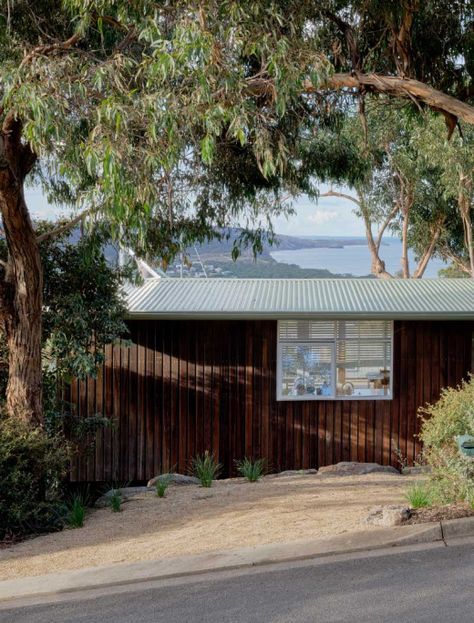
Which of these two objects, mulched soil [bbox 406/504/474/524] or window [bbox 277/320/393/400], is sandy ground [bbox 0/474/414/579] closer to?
mulched soil [bbox 406/504/474/524]

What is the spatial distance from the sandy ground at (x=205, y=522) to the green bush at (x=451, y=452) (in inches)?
29.7

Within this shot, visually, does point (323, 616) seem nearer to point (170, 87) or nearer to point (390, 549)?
point (390, 549)

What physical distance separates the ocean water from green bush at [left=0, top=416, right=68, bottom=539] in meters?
18.8

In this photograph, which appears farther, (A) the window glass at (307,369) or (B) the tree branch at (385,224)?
(B) the tree branch at (385,224)

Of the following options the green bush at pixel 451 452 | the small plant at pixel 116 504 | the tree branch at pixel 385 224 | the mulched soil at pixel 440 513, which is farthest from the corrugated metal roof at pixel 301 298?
A: the tree branch at pixel 385 224

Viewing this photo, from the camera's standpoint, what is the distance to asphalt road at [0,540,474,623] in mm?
5262

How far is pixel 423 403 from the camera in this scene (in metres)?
13.3

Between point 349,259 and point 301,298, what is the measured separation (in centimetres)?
2151

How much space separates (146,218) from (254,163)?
3593 mm

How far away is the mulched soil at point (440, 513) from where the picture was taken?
6.95 m

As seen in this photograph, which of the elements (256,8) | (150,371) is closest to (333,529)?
(256,8)

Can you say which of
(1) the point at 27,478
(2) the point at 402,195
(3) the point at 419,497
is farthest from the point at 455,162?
(1) the point at 27,478

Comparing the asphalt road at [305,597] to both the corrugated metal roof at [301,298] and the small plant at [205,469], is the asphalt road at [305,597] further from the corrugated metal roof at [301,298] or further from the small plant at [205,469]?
the corrugated metal roof at [301,298]

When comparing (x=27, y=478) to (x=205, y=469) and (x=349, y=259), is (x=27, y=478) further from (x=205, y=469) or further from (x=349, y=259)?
(x=349, y=259)
